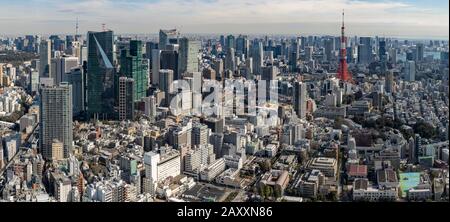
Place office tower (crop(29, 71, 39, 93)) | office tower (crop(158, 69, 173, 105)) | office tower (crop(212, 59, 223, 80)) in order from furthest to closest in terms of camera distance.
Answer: office tower (crop(158, 69, 173, 105))
office tower (crop(212, 59, 223, 80))
office tower (crop(29, 71, 39, 93))

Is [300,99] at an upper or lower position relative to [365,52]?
lower

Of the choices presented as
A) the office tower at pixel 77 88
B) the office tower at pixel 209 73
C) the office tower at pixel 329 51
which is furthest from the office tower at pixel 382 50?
the office tower at pixel 77 88

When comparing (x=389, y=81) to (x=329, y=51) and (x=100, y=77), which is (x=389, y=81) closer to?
(x=329, y=51)

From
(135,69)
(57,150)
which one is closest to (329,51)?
(57,150)

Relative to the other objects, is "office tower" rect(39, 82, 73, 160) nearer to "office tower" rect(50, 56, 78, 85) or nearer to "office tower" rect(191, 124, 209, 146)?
"office tower" rect(50, 56, 78, 85)

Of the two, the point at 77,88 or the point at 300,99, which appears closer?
the point at 300,99

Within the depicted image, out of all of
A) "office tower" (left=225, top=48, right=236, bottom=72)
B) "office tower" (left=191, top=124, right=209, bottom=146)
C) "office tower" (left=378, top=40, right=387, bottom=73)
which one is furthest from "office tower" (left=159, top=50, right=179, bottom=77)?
"office tower" (left=378, top=40, right=387, bottom=73)
